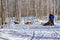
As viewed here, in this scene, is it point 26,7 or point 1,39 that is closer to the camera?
point 1,39

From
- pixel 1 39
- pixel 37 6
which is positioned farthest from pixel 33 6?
pixel 1 39

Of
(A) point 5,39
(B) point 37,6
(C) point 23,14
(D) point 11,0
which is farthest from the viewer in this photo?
(C) point 23,14

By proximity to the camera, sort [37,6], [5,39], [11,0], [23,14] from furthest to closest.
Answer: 1. [23,14]
2. [11,0]
3. [37,6]
4. [5,39]

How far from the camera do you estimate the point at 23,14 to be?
128ft

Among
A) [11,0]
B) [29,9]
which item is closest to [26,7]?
[29,9]

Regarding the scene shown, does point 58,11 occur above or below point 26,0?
below

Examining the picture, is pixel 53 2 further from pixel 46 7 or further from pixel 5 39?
pixel 5 39

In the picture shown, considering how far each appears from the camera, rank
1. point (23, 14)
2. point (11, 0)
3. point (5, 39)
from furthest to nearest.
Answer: point (23, 14) < point (11, 0) < point (5, 39)

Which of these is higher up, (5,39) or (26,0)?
(26,0)

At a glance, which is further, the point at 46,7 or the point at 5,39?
the point at 46,7

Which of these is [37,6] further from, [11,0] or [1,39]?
[1,39]

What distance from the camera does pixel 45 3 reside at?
110ft

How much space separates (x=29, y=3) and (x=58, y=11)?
6.49 meters

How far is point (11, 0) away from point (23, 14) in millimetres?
5505
